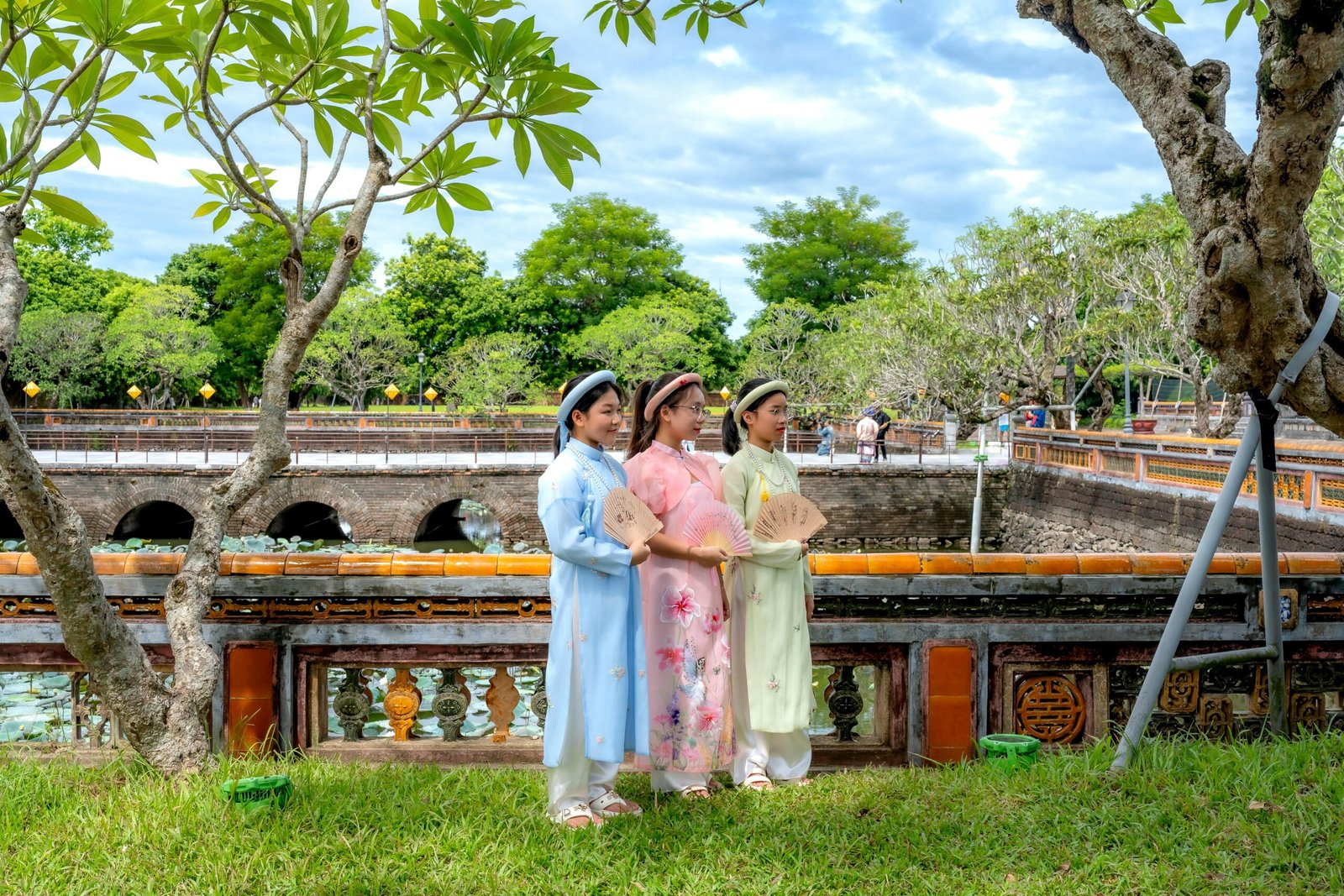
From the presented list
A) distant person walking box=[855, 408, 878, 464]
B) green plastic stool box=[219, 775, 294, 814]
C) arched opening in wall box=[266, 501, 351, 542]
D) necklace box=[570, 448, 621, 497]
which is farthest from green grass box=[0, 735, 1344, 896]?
distant person walking box=[855, 408, 878, 464]

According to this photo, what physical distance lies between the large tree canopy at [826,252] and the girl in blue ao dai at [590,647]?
147 feet

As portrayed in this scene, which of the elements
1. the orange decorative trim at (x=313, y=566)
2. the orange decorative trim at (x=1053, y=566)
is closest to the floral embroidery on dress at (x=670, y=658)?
the orange decorative trim at (x=313, y=566)

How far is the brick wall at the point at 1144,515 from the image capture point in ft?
39.8

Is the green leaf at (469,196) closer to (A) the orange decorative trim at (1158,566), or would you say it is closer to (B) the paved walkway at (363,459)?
(A) the orange decorative trim at (1158,566)

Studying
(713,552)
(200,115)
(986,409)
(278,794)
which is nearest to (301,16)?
(200,115)

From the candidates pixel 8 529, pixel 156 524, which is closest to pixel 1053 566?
pixel 8 529

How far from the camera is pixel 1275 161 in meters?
1.99

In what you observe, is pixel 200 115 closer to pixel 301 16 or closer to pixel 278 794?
pixel 301 16

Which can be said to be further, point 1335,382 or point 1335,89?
point 1335,382

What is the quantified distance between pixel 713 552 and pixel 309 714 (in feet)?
5.12

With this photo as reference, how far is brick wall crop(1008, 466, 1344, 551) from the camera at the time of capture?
12141mm

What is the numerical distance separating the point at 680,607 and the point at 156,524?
24943 mm

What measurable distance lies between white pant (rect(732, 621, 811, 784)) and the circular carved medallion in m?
0.79

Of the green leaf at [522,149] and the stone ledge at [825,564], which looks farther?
the stone ledge at [825,564]
